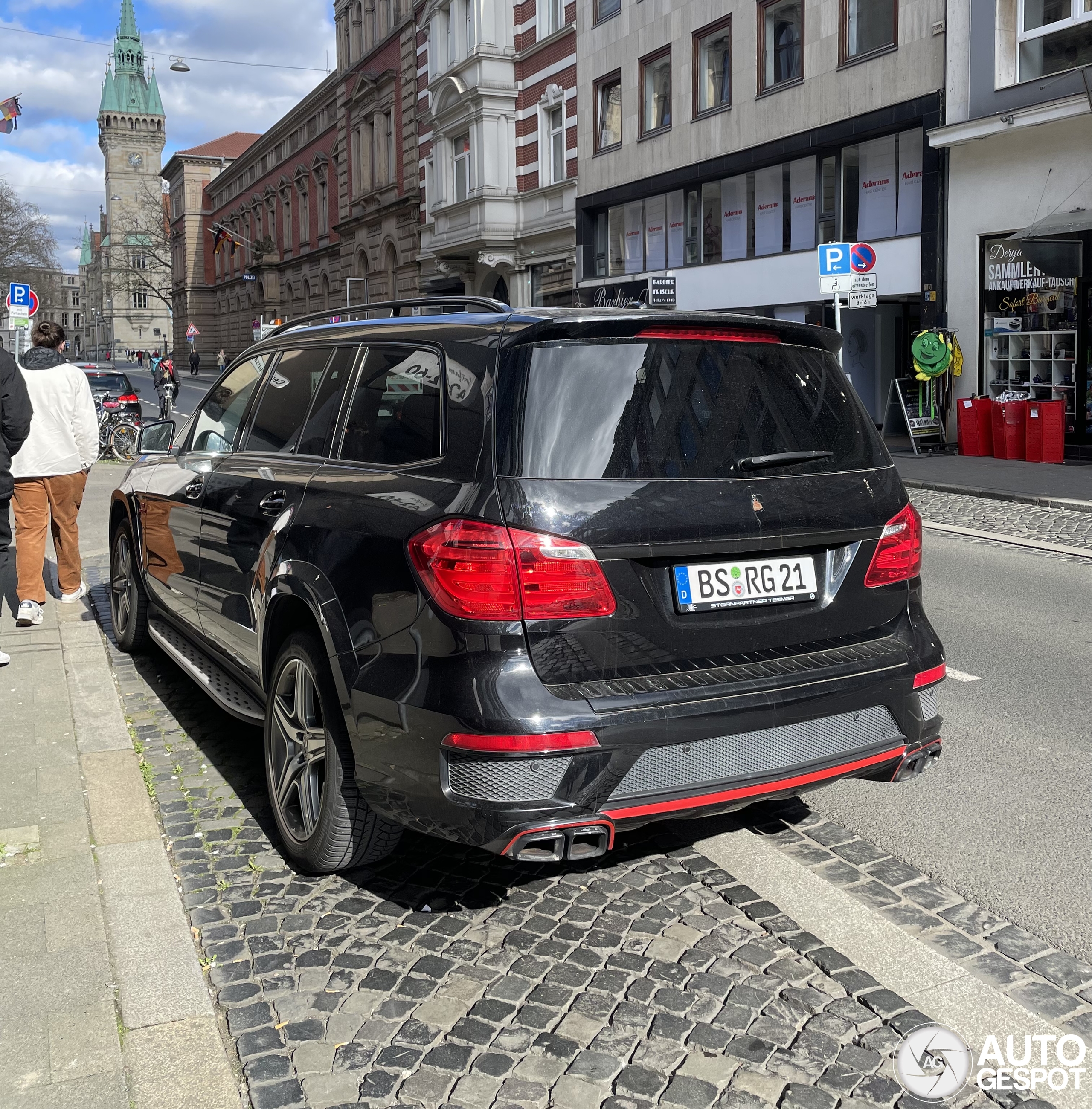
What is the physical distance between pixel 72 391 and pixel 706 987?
6.57 meters

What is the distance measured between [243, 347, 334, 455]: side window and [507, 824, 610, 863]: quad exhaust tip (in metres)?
1.92

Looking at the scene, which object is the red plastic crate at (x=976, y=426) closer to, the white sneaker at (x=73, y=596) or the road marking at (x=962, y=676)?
the road marking at (x=962, y=676)

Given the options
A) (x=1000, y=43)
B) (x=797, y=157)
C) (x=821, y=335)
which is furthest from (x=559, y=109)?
(x=821, y=335)

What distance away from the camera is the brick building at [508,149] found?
3266 centimetres

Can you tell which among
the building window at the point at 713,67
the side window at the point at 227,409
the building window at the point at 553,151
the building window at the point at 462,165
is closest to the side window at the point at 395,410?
the side window at the point at 227,409

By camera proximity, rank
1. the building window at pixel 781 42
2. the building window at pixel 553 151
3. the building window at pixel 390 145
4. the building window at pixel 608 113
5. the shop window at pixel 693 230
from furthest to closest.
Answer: the building window at pixel 390 145 → the building window at pixel 553 151 → the building window at pixel 608 113 → the shop window at pixel 693 230 → the building window at pixel 781 42

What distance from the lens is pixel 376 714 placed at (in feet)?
11.5

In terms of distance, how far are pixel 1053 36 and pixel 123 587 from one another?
53.8 ft

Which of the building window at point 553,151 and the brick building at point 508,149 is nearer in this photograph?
the brick building at point 508,149

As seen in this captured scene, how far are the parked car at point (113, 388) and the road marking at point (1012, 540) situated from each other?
59.6 ft

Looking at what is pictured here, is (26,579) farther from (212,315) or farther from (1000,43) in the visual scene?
(212,315)

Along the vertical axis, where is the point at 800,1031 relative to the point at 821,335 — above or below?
below

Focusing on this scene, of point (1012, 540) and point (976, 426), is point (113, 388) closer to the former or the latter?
point (976, 426)

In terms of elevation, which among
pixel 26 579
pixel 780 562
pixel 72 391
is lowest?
pixel 26 579
